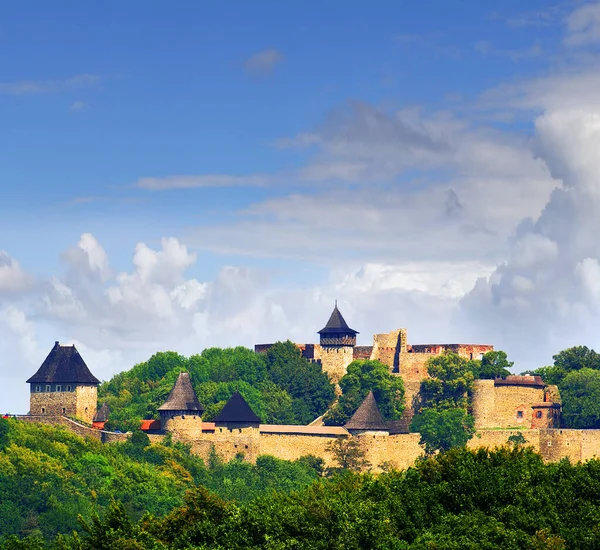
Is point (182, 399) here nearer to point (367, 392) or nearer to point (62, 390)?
point (62, 390)

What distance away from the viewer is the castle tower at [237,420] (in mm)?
102500

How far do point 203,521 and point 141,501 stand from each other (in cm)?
3073

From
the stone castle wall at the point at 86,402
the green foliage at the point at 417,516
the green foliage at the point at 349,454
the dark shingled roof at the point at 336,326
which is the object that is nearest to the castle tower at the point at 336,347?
the dark shingled roof at the point at 336,326

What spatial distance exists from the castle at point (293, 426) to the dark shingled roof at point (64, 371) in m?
0.05

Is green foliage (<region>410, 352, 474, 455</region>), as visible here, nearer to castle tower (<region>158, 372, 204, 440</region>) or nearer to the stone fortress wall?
the stone fortress wall

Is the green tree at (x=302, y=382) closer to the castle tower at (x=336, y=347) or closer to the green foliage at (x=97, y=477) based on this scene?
the castle tower at (x=336, y=347)

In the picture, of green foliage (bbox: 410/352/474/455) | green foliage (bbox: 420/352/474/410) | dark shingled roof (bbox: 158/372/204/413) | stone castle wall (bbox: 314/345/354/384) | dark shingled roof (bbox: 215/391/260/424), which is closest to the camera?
dark shingled roof (bbox: 215/391/260/424)

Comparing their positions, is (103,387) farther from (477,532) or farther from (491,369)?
(477,532)

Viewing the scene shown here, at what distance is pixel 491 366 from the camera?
11219 centimetres

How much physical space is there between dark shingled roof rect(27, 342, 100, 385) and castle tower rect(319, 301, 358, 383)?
17.6 m

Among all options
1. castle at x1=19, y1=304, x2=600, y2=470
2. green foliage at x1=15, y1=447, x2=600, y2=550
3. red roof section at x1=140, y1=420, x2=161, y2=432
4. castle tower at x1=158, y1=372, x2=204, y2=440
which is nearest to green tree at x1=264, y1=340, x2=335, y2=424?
castle at x1=19, y1=304, x2=600, y2=470

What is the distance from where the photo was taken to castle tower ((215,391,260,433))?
336 ft

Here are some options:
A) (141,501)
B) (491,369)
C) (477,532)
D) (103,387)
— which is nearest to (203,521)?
(477,532)

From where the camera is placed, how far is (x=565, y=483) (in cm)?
6500
